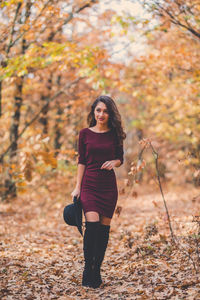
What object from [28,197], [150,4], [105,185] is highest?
[150,4]

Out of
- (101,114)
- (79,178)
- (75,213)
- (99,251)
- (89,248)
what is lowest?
(99,251)

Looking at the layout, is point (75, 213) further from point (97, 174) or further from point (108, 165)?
point (108, 165)

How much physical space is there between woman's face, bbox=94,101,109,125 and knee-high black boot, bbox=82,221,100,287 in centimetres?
114

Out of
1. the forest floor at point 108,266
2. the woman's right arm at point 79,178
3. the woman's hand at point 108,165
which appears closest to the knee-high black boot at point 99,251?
the forest floor at point 108,266

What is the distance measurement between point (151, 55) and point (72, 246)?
6466 mm

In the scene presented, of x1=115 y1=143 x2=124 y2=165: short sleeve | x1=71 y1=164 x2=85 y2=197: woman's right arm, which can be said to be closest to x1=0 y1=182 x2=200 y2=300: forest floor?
x1=71 y1=164 x2=85 y2=197: woman's right arm

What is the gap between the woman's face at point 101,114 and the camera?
11.9 ft

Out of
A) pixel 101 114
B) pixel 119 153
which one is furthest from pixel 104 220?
pixel 101 114

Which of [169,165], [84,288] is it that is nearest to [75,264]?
[84,288]

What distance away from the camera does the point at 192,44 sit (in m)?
9.67

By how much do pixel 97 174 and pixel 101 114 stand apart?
2.26ft

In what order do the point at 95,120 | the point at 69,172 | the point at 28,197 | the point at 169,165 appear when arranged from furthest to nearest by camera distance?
the point at 169,165 → the point at 28,197 → the point at 69,172 → the point at 95,120

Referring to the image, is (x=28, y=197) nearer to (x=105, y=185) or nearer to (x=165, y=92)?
(x=165, y=92)

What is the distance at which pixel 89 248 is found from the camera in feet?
11.3
